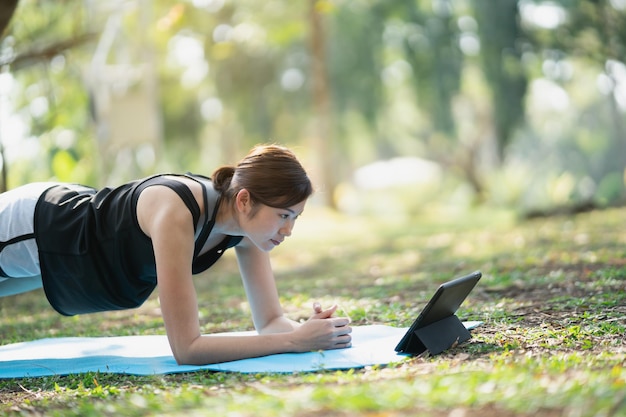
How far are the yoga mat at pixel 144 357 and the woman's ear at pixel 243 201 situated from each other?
0.60m

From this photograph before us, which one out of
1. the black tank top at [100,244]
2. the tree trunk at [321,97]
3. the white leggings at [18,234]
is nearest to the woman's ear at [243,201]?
the black tank top at [100,244]

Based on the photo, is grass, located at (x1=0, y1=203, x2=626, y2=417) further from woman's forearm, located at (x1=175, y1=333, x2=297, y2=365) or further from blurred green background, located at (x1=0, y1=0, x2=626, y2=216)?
blurred green background, located at (x1=0, y1=0, x2=626, y2=216)

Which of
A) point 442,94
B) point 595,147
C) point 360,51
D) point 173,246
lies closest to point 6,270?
point 173,246

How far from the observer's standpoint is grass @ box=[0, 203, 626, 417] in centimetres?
218

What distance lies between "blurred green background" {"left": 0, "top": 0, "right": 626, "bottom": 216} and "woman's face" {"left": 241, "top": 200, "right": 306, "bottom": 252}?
361 cm

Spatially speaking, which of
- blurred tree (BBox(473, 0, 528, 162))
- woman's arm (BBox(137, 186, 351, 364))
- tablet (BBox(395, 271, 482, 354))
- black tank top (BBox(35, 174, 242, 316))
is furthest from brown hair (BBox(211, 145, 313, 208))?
blurred tree (BBox(473, 0, 528, 162))

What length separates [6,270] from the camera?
3.47 metres

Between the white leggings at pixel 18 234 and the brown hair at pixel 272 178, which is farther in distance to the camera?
the white leggings at pixel 18 234

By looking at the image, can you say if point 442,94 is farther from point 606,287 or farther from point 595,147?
point 595,147

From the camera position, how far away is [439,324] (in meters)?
3.25

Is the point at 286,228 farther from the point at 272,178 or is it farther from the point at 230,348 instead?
the point at 230,348

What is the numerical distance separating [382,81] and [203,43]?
4515mm

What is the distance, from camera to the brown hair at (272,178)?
3.15m

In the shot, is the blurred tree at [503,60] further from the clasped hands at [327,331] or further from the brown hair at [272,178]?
the clasped hands at [327,331]
